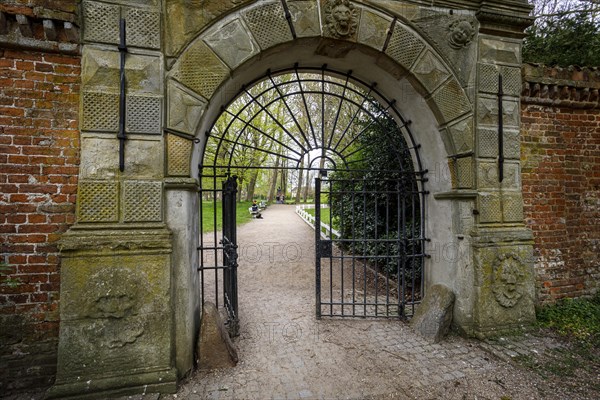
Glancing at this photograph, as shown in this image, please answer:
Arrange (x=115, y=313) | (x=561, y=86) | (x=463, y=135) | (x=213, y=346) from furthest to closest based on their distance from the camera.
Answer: (x=561, y=86), (x=463, y=135), (x=213, y=346), (x=115, y=313)

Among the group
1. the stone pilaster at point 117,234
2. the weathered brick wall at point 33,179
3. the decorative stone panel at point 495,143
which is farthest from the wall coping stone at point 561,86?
the weathered brick wall at point 33,179

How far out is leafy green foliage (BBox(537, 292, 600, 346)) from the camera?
3.52 m

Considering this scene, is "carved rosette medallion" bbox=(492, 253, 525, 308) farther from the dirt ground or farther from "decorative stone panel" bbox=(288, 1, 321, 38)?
"decorative stone panel" bbox=(288, 1, 321, 38)

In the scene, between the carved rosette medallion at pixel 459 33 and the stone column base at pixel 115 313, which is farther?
the carved rosette medallion at pixel 459 33

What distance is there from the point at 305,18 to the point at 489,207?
3131 mm

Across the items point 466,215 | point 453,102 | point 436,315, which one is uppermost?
point 453,102

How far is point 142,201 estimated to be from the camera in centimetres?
268

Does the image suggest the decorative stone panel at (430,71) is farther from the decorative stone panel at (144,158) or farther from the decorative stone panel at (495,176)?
the decorative stone panel at (144,158)

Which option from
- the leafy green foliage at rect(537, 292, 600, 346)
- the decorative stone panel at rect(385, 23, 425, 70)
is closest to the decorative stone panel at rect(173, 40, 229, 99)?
the decorative stone panel at rect(385, 23, 425, 70)

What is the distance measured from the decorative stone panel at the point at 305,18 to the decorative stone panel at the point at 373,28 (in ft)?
1.69

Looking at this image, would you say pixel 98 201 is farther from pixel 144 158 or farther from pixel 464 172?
pixel 464 172

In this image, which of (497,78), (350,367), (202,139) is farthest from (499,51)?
(350,367)

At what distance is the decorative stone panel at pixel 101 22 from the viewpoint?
102 inches

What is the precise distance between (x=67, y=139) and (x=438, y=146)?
13.8 feet
